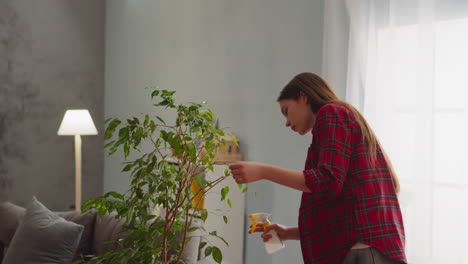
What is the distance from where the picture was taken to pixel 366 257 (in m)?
1.37

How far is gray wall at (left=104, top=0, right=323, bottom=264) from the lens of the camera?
291 centimetres

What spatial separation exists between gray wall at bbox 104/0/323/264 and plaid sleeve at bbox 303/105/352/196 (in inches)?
56.1

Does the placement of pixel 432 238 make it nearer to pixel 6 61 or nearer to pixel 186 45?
pixel 186 45

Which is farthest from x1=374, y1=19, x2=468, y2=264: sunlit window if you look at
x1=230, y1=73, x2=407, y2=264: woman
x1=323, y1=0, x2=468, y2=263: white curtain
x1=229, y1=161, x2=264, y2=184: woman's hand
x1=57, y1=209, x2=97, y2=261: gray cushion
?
x1=57, y1=209, x2=97, y2=261: gray cushion

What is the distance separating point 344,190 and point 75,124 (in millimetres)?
3128

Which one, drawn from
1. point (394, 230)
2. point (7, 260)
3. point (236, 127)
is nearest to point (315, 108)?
point (394, 230)

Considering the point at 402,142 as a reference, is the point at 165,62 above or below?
above

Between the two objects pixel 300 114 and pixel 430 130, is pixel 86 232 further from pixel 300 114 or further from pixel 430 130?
pixel 430 130

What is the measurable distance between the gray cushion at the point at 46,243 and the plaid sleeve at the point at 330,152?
186 cm

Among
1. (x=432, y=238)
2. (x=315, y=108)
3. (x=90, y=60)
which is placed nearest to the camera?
(x=315, y=108)

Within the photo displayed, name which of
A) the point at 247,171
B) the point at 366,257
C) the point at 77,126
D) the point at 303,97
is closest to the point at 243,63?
the point at 77,126

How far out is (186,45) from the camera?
395 cm

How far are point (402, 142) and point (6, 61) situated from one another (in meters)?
3.72

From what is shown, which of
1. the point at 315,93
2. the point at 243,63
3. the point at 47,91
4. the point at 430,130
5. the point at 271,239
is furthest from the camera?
the point at 47,91
